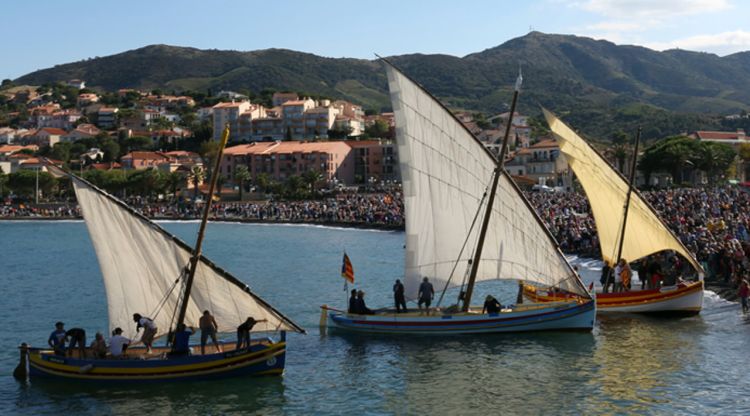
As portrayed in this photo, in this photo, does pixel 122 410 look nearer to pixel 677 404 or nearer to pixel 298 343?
pixel 298 343

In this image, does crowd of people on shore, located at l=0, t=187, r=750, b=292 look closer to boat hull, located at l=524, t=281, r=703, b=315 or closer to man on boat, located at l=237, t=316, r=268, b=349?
boat hull, located at l=524, t=281, r=703, b=315

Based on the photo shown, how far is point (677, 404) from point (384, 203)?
93337mm

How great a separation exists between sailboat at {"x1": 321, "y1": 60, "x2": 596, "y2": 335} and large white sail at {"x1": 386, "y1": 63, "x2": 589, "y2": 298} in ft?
0.12

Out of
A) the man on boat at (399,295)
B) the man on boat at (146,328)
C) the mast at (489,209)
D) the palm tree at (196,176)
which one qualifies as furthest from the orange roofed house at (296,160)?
the man on boat at (146,328)

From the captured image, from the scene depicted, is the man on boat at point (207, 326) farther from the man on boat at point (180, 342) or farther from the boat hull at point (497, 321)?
the boat hull at point (497, 321)

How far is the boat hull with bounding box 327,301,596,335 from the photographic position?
30.5 m

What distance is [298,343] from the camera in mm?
30922

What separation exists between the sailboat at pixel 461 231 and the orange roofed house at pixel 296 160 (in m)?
133

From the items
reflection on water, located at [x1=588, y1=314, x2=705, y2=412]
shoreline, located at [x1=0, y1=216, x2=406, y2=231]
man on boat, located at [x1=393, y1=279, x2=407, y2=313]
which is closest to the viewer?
reflection on water, located at [x1=588, y1=314, x2=705, y2=412]

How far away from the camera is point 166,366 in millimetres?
24016

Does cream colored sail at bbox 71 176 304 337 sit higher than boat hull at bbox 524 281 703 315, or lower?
higher

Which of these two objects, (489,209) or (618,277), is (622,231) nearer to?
(618,277)

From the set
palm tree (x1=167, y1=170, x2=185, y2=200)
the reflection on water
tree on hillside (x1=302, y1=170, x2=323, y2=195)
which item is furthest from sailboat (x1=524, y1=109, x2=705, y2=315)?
palm tree (x1=167, y1=170, x2=185, y2=200)

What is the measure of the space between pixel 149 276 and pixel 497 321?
42.0 ft
